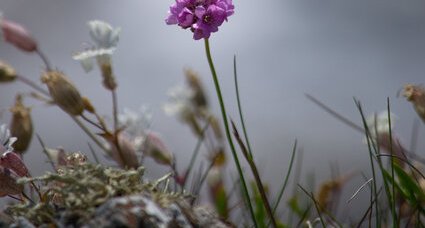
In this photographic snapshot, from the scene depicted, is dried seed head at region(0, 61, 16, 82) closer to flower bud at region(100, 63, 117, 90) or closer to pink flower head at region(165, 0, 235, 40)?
flower bud at region(100, 63, 117, 90)

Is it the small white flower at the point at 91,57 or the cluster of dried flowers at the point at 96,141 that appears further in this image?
the small white flower at the point at 91,57

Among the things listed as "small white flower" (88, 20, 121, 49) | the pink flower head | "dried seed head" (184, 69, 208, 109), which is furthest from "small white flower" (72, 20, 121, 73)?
"dried seed head" (184, 69, 208, 109)

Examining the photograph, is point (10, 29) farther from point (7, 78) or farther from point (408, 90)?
point (408, 90)

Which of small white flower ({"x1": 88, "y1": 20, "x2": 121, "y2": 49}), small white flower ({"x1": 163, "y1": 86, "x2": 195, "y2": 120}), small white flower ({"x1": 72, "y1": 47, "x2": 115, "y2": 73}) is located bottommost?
small white flower ({"x1": 163, "y1": 86, "x2": 195, "y2": 120})

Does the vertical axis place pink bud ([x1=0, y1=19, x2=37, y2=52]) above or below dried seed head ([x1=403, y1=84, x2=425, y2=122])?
above

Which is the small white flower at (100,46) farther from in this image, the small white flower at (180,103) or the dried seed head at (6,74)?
the small white flower at (180,103)

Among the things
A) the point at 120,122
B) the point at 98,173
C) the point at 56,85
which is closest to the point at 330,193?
the point at 120,122

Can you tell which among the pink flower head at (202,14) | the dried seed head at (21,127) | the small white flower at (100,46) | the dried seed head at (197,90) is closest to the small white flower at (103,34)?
the small white flower at (100,46)
